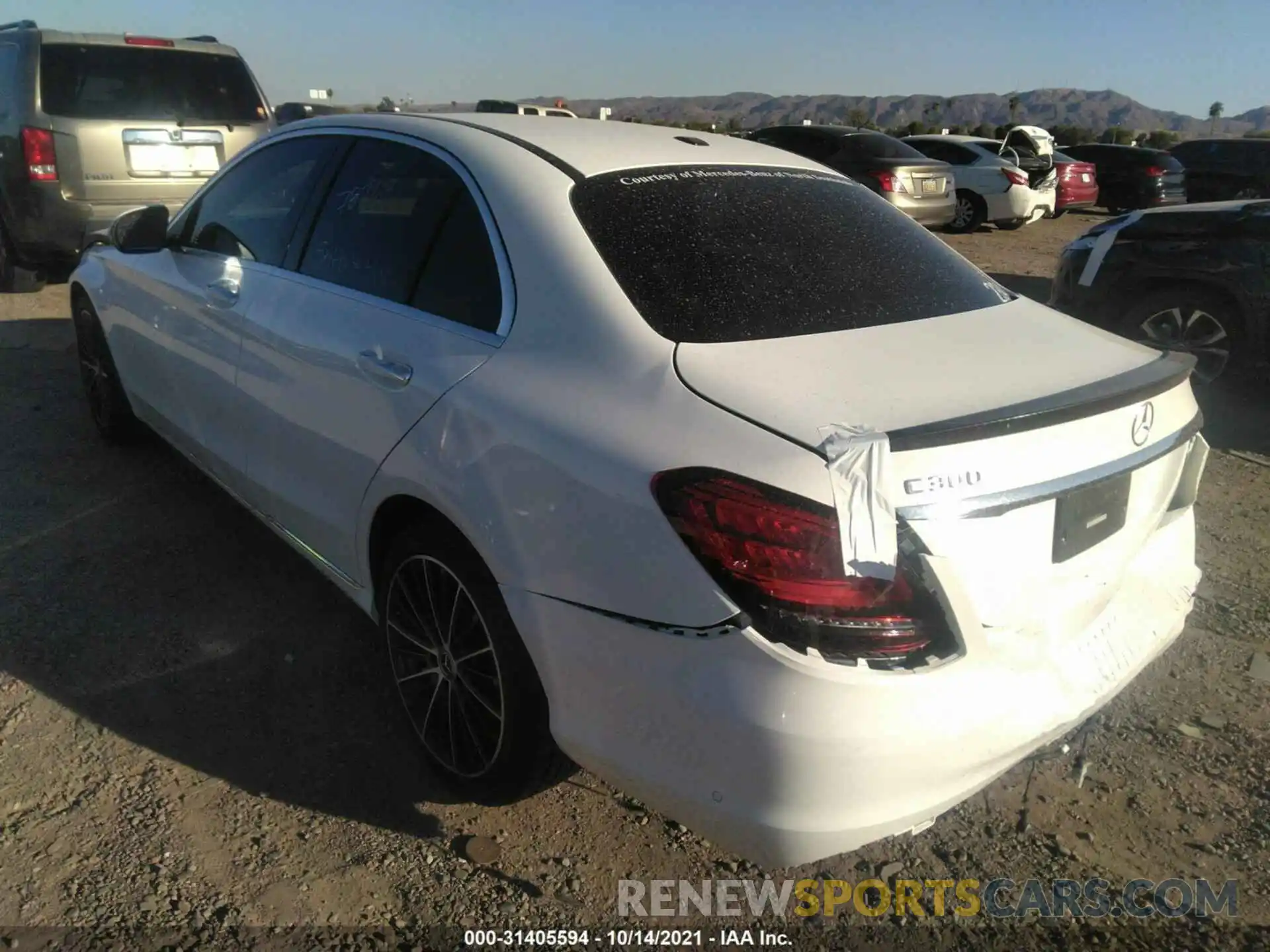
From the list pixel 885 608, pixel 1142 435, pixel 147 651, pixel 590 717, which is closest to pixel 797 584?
pixel 885 608

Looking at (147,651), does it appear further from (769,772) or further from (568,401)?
(769,772)

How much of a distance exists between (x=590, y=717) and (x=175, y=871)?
111 centimetres

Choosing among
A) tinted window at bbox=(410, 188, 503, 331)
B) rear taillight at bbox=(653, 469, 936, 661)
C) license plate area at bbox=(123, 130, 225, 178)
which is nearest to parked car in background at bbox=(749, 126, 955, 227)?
license plate area at bbox=(123, 130, 225, 178)

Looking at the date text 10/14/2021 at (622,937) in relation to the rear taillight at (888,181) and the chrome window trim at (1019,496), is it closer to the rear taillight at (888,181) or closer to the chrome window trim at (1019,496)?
the chrome window trim at (1019,496)

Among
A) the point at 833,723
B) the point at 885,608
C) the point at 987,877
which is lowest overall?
the point at 987,877

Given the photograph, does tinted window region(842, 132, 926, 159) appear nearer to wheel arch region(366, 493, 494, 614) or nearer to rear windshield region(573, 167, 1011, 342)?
rear windshield region(573, 167, 1011, 342)

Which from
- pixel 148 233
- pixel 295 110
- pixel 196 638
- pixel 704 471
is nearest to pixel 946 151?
pixel 295 110

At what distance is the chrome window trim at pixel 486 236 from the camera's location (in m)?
2.38

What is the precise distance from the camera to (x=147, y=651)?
3.26 m

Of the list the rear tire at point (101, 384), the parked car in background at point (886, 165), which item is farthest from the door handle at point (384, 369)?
the parked car in background at point (886, 165)

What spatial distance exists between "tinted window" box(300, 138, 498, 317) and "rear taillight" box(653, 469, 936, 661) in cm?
89

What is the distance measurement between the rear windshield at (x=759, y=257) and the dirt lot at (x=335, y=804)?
1.29m

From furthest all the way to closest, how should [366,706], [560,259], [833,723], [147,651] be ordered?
[147,651], [366,706], [560,259], [833,723]

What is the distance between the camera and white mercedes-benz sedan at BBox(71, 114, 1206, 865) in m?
1.80
